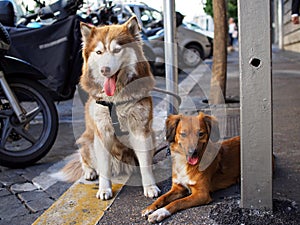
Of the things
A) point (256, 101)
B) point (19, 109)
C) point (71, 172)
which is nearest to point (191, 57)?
point (19, 109)

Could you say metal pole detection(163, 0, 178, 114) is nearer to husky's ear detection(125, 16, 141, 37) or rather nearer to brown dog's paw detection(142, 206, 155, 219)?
husky's ear detection(125, 16, 141, 37)

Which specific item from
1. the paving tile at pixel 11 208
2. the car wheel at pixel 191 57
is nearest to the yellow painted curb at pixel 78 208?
the paving tile at pixel 11 208

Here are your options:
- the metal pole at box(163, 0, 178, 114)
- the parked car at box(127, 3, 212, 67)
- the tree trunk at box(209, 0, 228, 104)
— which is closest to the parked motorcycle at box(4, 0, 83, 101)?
A: the metal pole at box(163, 0, 178, 114)

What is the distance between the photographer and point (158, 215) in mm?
2346

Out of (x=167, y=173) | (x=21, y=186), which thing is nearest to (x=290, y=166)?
(x=167, y=173)

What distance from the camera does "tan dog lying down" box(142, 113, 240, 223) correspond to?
2461mm

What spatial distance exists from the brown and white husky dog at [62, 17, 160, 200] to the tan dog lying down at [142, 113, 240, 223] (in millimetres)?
236

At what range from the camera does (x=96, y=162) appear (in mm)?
3178

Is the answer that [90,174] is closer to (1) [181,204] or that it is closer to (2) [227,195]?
(1) [181,204]

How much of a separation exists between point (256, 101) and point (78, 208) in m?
1.40

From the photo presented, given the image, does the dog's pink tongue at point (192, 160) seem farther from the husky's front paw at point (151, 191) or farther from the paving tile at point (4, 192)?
the paving tile at point (4, 192)

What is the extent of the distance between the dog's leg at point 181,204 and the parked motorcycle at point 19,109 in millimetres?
1826

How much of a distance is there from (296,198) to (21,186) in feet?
7.26

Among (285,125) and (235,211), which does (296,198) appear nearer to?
(235,211)
